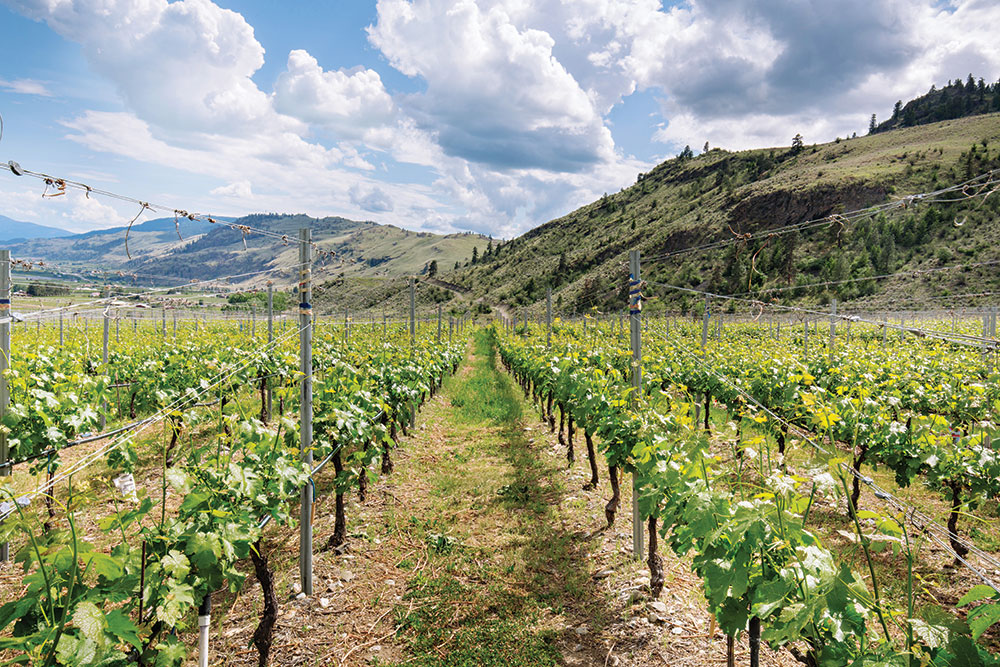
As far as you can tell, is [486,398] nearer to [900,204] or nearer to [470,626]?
[470,626]

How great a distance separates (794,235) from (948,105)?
3498 inches

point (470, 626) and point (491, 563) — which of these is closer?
point (470, 626)

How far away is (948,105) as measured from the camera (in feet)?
339

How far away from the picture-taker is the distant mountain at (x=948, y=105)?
101 metres

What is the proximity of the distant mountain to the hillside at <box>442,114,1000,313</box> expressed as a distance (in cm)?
2324

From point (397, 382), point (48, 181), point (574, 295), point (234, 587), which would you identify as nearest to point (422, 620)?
point (234, 587)

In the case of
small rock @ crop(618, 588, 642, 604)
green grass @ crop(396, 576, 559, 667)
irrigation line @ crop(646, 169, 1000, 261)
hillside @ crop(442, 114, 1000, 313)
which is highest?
hillside @ crop(442, 114, 1000, 313)

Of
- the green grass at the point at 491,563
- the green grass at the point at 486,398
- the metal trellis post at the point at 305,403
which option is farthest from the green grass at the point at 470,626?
the green grass at the point at 486,398

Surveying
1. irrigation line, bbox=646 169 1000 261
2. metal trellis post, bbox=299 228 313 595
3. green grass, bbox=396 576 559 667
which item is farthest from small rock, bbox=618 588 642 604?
irrigation line, bbox=646 169 1000 261

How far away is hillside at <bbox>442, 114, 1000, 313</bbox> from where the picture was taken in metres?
47.8

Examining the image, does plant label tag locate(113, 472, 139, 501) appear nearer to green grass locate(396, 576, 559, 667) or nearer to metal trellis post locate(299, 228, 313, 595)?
metal trellis post locate(299, 228, 313, 595)

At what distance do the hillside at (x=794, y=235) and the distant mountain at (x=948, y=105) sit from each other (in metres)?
23.2

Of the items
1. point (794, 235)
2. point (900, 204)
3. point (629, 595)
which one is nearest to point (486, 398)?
point (629, 595)

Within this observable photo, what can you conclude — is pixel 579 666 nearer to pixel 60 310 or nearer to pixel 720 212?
pixel 60 310
